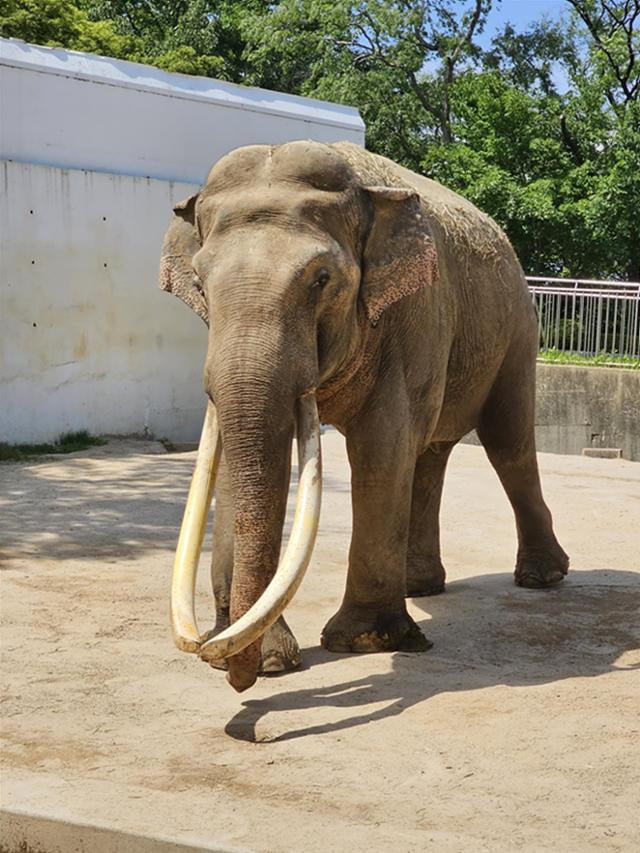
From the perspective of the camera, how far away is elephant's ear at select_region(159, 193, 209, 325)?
241 inches

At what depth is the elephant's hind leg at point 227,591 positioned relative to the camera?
6.09m

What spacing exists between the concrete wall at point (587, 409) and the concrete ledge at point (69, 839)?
14264 mm

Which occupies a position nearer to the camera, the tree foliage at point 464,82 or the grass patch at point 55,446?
the grass patch at point 55,446

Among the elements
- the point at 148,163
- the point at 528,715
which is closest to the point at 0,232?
the point at 148,163

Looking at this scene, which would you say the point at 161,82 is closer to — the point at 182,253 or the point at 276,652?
the point at 182,253

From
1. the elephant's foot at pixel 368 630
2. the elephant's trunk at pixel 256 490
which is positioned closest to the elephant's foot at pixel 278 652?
the elephant's foot at pixel 368 630

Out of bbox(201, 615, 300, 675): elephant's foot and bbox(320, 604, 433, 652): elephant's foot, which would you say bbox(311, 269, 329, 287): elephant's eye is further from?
bbox(320, 604, 433, 652): elephant's foot

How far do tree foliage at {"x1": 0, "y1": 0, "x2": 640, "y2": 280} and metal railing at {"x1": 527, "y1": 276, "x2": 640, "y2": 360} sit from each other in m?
4.45

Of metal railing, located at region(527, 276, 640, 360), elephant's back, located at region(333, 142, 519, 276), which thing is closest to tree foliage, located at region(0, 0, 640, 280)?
metal railing, located at region(527, 276, 640, 360)

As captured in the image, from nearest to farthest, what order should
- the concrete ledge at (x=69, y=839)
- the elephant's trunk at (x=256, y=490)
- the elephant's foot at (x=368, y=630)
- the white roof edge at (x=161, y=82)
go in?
the concrete ledge at (x=69, y=839) → the elephant's trunk at (x=256, y=490) → the elephant's foot at (x=368, y=630) → the white roof edge at (x=161, y=82)

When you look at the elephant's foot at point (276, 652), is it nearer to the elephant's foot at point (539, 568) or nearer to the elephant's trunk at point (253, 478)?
the elephant's trunk at point (253, 478)

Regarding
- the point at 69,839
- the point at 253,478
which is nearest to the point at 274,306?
the point at 253,478

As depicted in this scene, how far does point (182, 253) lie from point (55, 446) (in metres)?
8.01

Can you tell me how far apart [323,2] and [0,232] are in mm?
19091
